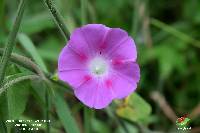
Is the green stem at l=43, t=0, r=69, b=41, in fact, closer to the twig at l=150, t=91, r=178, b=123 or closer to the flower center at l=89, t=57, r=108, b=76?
the flower center at l=89, t=57, r=108, b=76

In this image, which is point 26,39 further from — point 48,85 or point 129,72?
point 129,72

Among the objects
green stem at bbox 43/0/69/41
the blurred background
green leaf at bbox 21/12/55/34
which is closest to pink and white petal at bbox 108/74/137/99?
green stem at bbox 43/0/69/41

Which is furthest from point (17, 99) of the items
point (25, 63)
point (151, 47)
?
point (151, 47)

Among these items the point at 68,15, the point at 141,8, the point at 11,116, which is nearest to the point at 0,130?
the point at 11,116

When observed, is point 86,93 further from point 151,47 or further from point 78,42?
point 151,47

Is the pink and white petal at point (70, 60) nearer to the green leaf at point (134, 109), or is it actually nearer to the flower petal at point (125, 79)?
the flower petal at point (125, 79)
